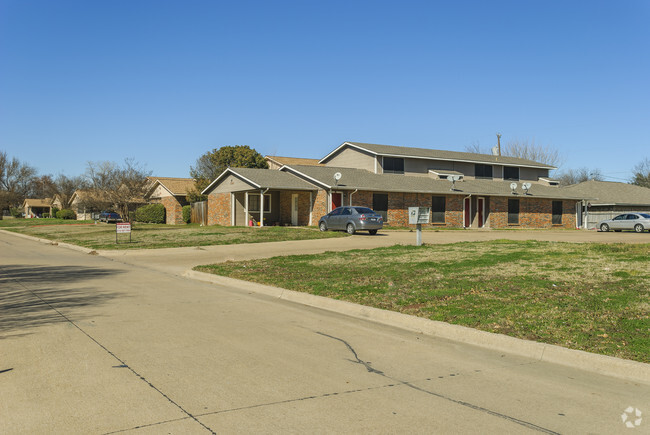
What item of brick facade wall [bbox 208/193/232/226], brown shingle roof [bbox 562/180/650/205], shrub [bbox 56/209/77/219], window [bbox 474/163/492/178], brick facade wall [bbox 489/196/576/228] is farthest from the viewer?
shrub [bbox 56/209/77/219]

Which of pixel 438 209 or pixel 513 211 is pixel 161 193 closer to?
pixel 438 209

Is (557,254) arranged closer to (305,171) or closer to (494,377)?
(494,377)

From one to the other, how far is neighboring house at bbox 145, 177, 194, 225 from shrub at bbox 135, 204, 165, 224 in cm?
100

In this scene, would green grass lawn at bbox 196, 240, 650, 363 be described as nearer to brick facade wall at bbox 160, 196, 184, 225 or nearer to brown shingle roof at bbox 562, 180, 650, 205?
brick facade wall at bbox 160, 196, 184, 225

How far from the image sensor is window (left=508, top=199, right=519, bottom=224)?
142ft

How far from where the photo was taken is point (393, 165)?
42.4 m

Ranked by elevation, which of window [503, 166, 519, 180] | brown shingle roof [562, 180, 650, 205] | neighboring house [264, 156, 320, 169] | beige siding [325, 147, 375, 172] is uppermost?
neighboring house [264, 156, 320, 169]

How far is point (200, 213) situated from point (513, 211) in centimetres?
2578

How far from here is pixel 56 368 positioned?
5.70 m

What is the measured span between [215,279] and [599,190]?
51.0 m

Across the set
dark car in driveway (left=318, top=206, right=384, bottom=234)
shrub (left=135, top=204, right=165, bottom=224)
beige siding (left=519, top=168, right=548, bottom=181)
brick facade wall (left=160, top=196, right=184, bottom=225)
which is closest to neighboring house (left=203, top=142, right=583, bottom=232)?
beige siding (left=519, top=168, right=548, bottom=181)

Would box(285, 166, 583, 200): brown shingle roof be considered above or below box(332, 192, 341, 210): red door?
above

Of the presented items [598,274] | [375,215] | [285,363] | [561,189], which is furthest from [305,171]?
[285,363]

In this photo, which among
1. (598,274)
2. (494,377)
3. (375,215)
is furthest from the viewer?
(375,215)
